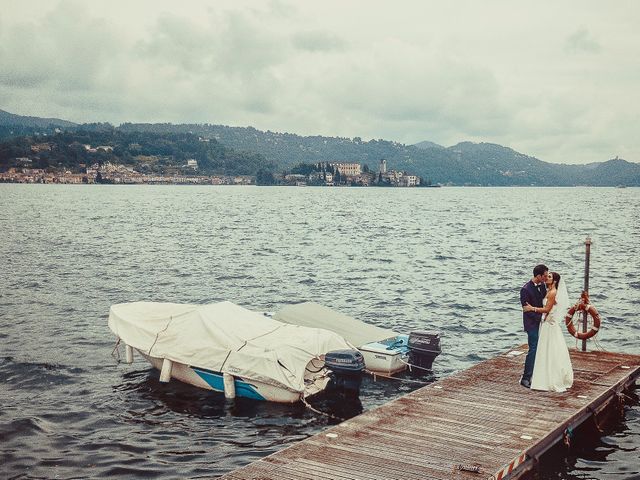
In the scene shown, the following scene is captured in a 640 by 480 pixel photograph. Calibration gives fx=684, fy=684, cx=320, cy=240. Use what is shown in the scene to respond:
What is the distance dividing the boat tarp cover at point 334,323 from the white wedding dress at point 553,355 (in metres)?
6.57

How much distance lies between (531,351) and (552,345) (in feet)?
2.18

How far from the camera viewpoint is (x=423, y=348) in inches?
885

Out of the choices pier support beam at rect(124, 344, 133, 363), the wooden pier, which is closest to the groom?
the wooden pier

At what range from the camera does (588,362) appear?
21.3 m

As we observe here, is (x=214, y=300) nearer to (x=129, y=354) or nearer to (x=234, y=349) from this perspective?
(x=129, y=354)

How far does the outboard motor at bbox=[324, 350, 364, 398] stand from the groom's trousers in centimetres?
457

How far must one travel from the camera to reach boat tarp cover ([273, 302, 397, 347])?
2341cm

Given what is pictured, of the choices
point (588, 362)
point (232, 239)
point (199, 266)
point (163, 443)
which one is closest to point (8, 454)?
point (163, 443)

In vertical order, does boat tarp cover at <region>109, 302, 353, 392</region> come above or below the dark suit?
below

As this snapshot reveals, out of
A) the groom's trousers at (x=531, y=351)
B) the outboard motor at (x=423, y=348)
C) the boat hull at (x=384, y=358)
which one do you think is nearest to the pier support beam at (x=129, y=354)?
the boat hull at (x=384, y=358)

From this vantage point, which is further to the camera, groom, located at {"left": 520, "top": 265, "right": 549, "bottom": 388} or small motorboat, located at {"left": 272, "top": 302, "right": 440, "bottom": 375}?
small motorboat, located at {"left": 272, "top": 302, "right": 440, "bottom": 375}

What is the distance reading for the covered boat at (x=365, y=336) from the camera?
22.4 metres

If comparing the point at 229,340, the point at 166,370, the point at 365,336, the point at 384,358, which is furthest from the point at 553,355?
the point at 166,370

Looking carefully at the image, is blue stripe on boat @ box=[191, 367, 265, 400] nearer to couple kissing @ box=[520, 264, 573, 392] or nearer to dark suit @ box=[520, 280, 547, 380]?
couple kissing @ box=[520, 264, 573, 392]
